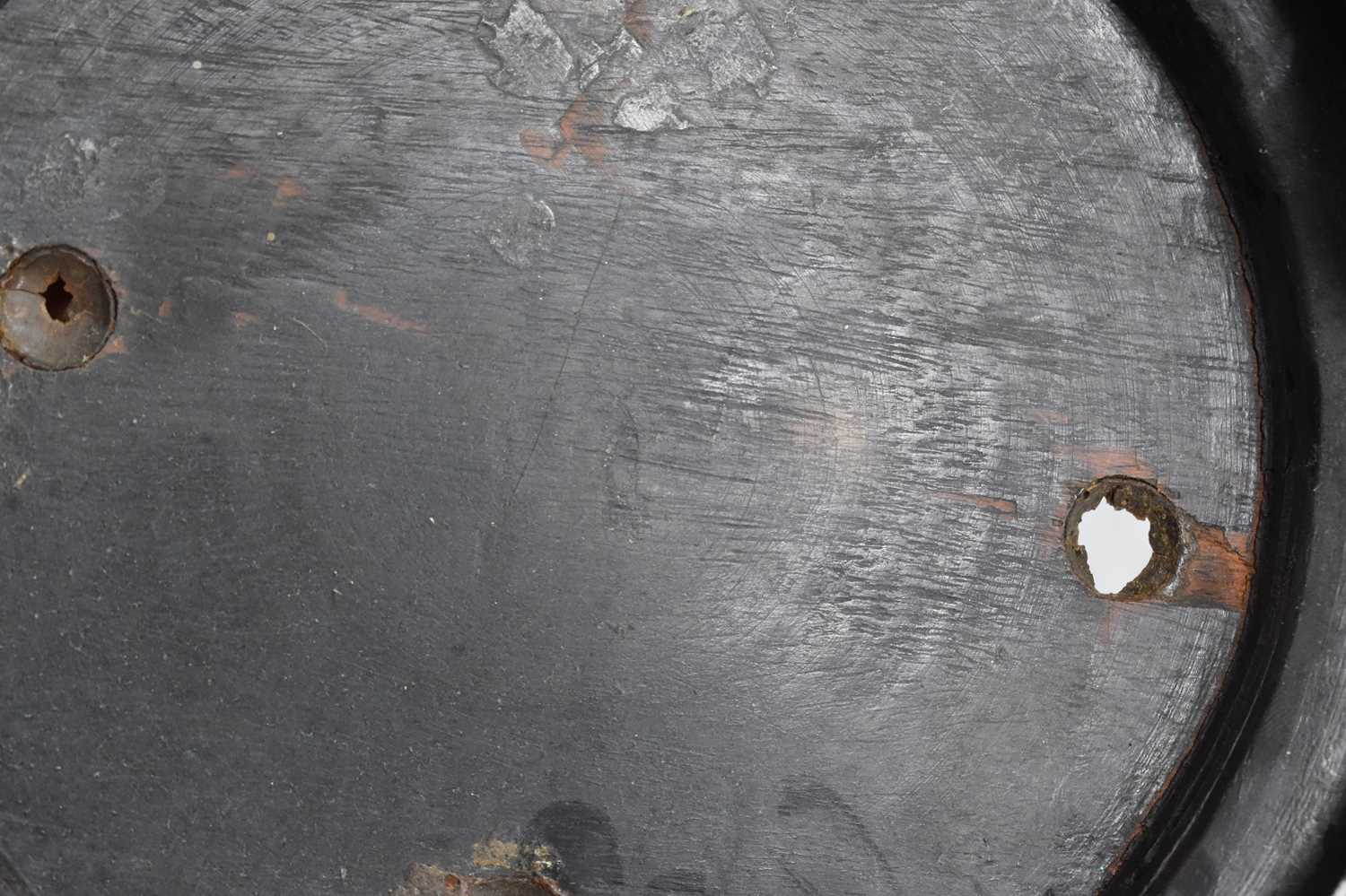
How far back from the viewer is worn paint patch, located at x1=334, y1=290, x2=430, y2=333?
1163 mm

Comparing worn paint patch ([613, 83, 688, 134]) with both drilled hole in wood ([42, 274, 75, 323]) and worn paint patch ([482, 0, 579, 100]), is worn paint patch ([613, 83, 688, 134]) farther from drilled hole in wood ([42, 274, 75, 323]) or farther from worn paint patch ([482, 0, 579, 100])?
drilled hole in wood ([42, 274, 75, 323])

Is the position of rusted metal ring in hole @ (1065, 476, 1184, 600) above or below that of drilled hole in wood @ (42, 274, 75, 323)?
above

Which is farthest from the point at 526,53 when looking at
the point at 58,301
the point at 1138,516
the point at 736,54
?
the point at 1138,516

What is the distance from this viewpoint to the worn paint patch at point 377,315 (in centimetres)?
116

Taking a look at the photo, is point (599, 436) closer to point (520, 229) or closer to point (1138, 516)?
point (520, 229)

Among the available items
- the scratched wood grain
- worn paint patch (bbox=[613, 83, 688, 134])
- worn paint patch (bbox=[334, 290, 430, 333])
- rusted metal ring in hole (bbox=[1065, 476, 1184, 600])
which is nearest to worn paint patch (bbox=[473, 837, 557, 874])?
the scratched wood grain

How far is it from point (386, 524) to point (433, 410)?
0.15m

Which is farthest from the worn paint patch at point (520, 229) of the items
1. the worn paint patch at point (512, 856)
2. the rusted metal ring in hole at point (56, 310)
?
the worn paint patch at point (512, 856)

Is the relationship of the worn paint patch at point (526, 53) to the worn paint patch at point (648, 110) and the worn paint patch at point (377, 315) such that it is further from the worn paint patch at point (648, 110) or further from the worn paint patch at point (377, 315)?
the worn paint patch at point (377, 315)

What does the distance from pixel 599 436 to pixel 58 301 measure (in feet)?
2.14

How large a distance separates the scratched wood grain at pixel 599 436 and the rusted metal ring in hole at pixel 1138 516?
0.03 meters

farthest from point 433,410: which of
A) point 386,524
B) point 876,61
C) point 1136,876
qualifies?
point 1136,876

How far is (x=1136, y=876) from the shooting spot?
1242mm

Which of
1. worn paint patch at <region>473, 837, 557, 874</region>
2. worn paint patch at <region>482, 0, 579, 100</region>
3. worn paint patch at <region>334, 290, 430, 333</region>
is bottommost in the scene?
worn paint patch at <region>473, 837, 557, 874</region>
